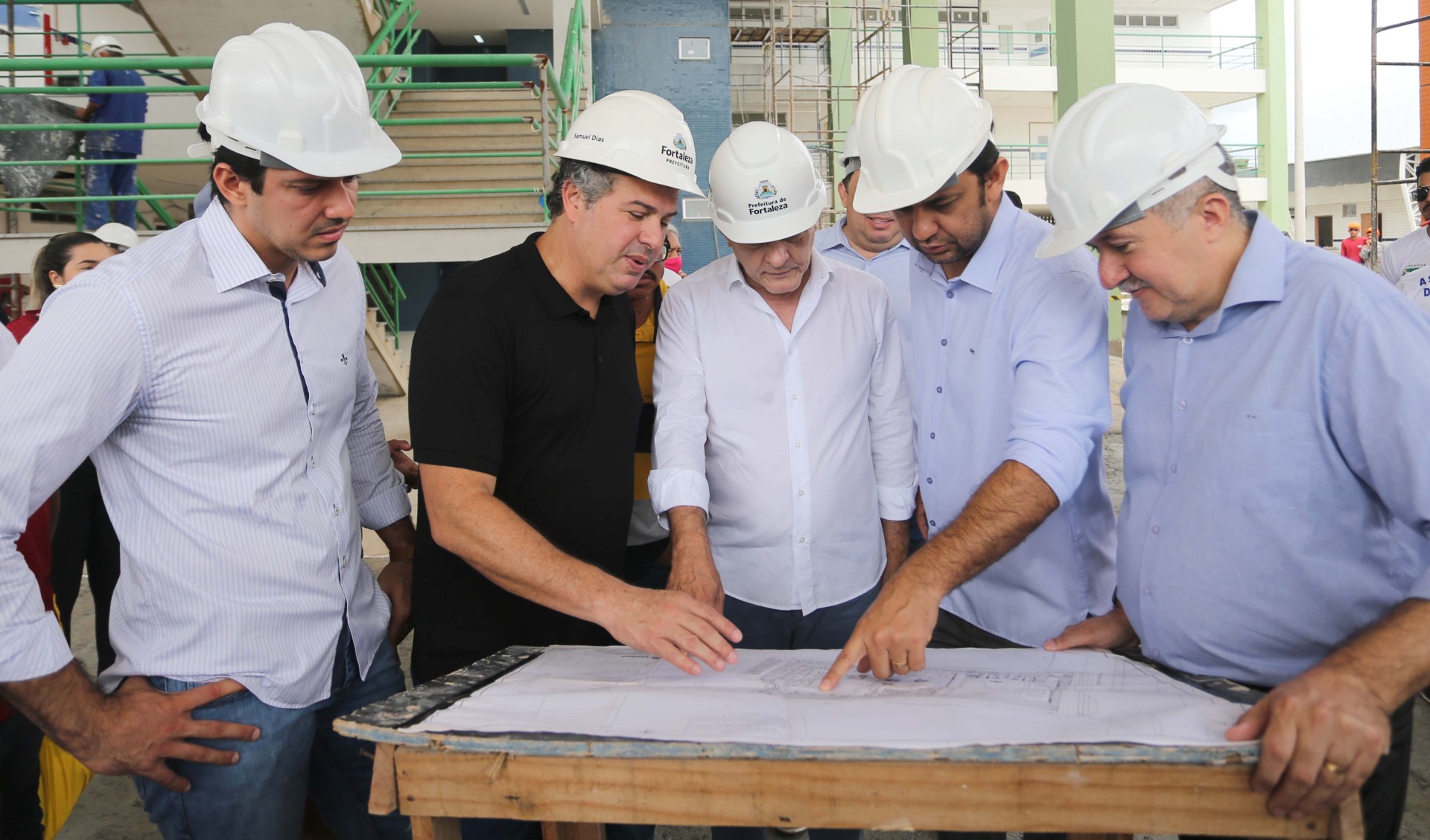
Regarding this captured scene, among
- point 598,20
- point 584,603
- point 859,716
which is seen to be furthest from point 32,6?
point 859,716

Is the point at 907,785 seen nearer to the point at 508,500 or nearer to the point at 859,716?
the point at 859,716

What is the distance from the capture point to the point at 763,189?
251cm

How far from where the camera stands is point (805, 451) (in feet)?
8.43

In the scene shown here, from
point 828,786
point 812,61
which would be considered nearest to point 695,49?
point 812,61

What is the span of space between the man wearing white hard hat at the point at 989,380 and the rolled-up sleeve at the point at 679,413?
0.62 metres

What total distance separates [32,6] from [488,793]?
12073mm

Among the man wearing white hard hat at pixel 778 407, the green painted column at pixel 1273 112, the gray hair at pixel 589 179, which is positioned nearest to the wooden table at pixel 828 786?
the man wearing white hard hat at pixel 778 407

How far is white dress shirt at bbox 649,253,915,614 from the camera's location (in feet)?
8.43

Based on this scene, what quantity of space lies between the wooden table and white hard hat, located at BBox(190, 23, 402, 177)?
1.08 meters

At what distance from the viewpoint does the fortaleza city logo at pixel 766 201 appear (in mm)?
2506

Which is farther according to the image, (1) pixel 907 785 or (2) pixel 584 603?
(2) pixel 584 603

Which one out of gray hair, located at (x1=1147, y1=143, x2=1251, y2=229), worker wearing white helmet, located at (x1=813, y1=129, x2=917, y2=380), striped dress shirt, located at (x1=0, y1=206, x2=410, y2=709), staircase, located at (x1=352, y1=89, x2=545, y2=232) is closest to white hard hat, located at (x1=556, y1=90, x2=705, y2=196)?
striped dress shirt, located at (x1=0, y1=206, x2=410, y2=709)

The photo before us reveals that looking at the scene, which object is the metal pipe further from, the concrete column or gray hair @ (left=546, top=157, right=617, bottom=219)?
the concrete column

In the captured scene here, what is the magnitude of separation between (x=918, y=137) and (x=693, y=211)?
1204 centimetres
